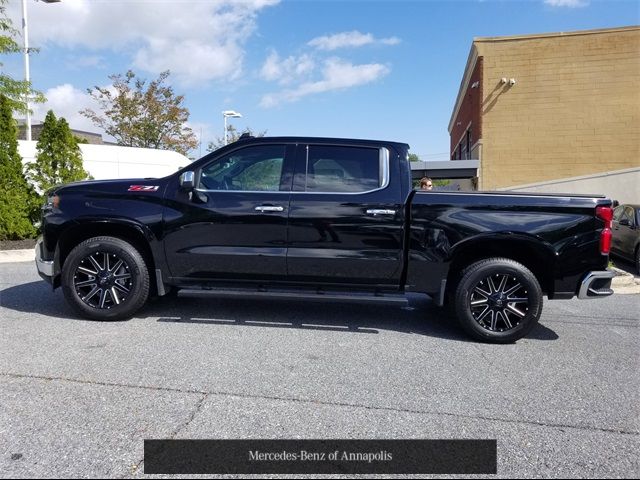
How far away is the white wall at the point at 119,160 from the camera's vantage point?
49.5 ft

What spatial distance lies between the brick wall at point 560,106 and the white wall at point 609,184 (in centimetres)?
39

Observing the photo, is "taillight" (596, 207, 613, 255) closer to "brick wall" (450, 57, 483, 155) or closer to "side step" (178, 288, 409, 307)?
"side step" (178, 288, 409, 307)

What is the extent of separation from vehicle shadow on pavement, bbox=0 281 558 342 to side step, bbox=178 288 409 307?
0.34 metres

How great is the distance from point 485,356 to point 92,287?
13.0 ft

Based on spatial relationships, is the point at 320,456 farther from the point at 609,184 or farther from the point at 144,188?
the point at 609,184

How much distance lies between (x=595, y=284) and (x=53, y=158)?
11897 mm

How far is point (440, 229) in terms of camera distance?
459 cm

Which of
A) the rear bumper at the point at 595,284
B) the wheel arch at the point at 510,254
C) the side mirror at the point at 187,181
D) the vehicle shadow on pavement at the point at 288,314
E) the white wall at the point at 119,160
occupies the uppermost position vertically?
the white wall at the point at 119,160

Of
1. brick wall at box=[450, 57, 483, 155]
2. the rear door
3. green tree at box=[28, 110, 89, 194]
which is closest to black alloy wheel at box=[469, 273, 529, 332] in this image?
the rear door

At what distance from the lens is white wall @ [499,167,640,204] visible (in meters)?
17.0

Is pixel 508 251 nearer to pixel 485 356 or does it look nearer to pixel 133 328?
pixel 485 356

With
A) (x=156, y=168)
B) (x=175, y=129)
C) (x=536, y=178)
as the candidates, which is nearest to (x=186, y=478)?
(x=156, y=168)

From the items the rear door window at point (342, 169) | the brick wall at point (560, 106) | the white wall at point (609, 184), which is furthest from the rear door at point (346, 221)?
the brick wall at point (560, 106)

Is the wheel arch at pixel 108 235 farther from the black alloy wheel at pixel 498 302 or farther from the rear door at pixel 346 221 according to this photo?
the black alloy wheel at pixel 498 302
